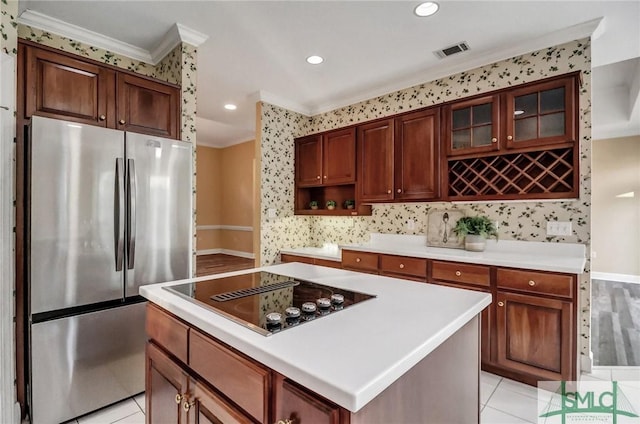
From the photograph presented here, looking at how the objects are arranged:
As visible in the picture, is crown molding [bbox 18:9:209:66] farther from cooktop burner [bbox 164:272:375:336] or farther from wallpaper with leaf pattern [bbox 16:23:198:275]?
cooktop burner [bbox 164:272:375:336]

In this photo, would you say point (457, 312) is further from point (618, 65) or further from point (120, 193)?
point (618, 65)

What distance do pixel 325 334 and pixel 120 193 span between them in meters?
1.82

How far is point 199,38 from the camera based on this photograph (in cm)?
270

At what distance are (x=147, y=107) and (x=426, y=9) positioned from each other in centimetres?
221

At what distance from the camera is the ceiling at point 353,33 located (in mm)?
2303

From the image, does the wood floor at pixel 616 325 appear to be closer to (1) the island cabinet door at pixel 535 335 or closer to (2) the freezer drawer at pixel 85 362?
(1) the island cabinet door at pixel 535 335

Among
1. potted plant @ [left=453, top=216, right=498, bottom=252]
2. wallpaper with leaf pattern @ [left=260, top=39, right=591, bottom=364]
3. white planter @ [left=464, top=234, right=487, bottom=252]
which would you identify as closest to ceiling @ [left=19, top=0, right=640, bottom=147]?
wallpaper with leaf pattern @ [left=260, top=39, right=591, bottom=364]

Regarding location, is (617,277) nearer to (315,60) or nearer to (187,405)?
(315,60)

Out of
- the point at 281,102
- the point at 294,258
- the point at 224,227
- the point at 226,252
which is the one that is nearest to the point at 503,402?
the point at 294,258

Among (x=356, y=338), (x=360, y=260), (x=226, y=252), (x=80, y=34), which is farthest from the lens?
(x=226, y=252)

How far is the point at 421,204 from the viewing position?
352 cm

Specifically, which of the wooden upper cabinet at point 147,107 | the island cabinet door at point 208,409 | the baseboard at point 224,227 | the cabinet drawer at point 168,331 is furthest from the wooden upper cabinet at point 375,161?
the baseboard at point 224,227

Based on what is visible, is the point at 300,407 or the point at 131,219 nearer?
the point at 300,407

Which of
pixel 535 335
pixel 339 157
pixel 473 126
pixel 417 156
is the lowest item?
pixel 535 335
